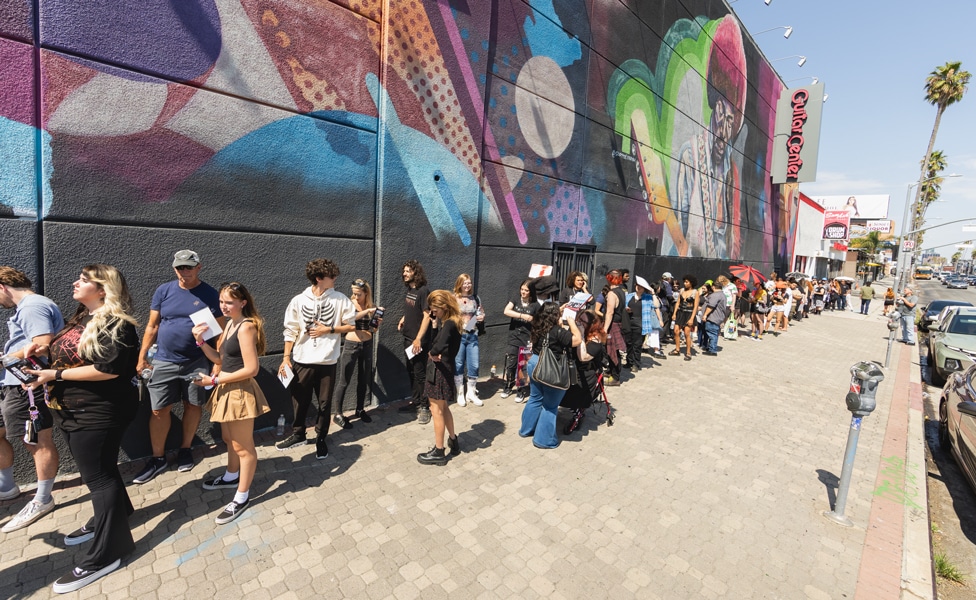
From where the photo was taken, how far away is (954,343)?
9.26m

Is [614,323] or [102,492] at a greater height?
[614,323]

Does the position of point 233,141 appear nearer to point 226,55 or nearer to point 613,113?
point 226,55

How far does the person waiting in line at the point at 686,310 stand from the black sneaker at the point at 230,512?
9.04 m

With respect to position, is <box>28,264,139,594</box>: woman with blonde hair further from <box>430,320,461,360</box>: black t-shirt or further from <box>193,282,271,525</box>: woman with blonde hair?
<box>430,320,461,360</box>: black t-shirt

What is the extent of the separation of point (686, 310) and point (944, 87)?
38.6m

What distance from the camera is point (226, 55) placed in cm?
423

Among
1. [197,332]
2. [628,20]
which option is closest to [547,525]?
[197,332]

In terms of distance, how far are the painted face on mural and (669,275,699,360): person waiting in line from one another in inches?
294

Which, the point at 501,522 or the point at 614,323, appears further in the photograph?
the point at 614,323

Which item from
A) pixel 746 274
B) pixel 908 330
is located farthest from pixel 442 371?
pixel 908 330

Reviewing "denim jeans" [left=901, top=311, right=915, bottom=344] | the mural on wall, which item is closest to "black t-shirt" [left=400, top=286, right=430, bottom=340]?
the mural on wall

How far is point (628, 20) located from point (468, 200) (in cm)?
670

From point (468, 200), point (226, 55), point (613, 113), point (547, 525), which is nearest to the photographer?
point (547, 525)

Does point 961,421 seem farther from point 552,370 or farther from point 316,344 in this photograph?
point 316,344
